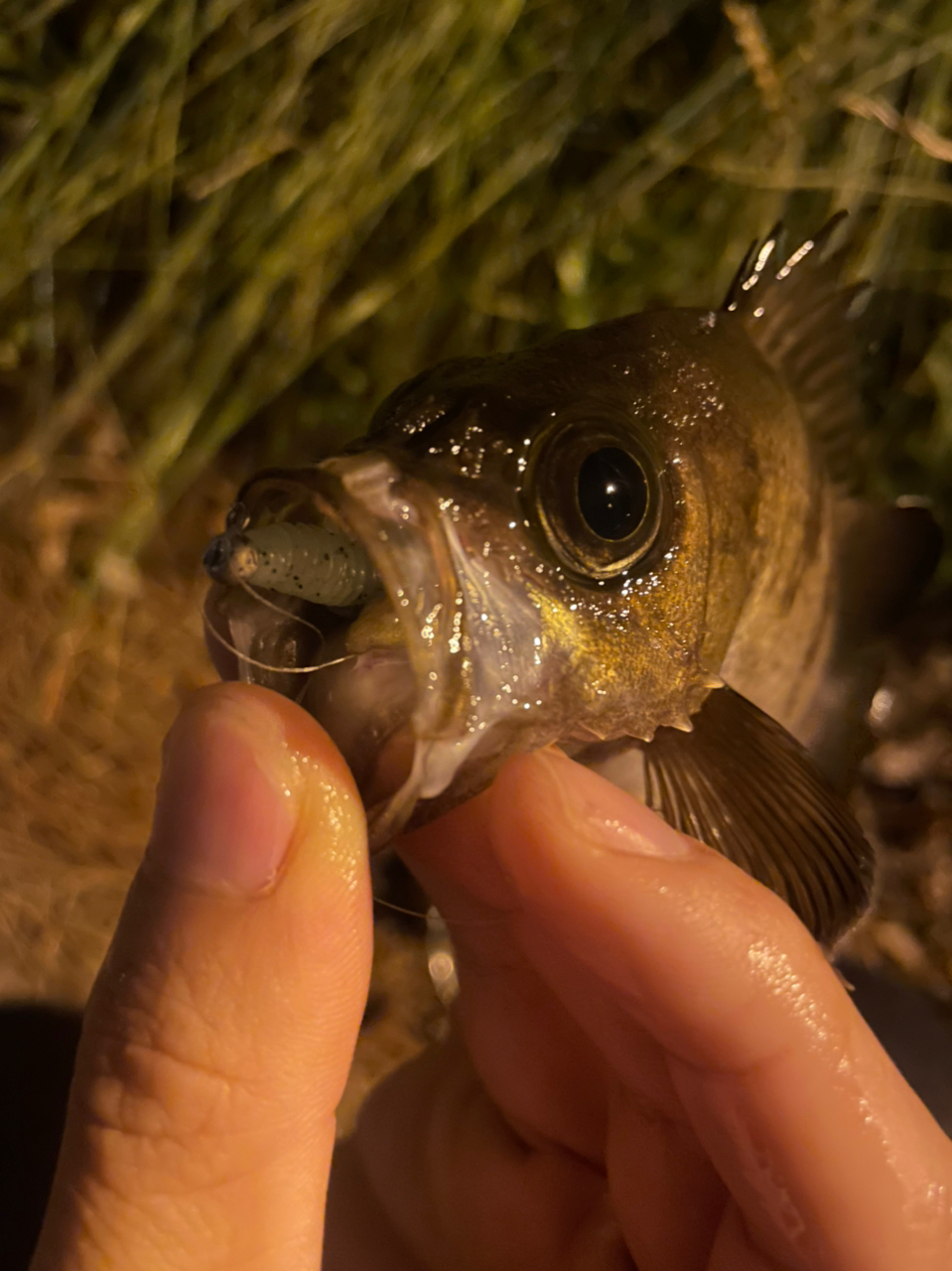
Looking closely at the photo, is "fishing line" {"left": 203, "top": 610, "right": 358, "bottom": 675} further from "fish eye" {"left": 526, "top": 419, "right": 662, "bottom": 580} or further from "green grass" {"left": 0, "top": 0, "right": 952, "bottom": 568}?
"green grass" {"left": 0, "top": 0, "right": 952, "bottom": 568}

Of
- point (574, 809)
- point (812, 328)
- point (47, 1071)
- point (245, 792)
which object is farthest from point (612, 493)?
point (47, 1071)

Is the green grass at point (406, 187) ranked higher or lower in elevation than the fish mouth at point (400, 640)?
higher

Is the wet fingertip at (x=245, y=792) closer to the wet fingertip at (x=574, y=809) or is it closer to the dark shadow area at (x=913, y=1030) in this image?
the wet fingertip at (x=574, y=809)

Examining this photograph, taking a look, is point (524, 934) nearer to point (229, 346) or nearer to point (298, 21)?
point (229, 346)

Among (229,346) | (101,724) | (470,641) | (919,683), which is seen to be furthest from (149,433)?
(919,683)

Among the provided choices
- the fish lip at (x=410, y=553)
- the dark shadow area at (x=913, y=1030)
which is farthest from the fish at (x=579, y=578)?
the dark shadow area at (x=913, y=1030)

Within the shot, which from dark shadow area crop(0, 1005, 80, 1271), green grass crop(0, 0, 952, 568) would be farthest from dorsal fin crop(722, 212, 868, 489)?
dark shadow area crop(0, 1005, 80, 1271)
